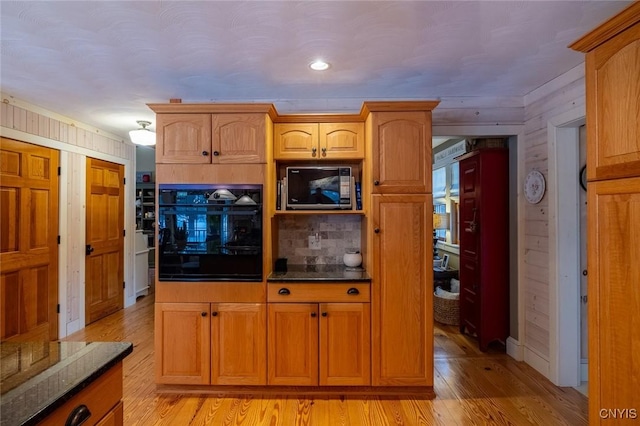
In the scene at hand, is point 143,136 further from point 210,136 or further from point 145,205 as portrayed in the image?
point 145,205

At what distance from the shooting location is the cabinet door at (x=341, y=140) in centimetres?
277

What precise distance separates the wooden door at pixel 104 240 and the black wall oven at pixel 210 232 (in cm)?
231

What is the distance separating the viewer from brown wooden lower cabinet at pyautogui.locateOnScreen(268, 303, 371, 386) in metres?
2.48

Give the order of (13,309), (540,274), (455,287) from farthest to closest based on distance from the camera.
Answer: (455,287) → (13,309) → (540,274)

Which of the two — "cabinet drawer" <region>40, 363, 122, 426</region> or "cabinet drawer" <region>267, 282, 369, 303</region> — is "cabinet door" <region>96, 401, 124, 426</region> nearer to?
"cabinet drawer" <region>40, 363, 122, 426</region>

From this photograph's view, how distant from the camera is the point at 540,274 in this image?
2.88 m

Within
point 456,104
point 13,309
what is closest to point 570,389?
point 456,104

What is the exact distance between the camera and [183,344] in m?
2.50

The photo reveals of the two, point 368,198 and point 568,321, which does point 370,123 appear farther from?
point 568,321

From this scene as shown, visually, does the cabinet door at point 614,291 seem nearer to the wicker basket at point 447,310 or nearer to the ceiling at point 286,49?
the ceiling at point 286,49

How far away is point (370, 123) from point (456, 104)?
3.75 ft

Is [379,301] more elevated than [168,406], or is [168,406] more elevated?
[379,301]

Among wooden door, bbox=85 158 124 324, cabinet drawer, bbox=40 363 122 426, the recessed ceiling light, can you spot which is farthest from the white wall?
cabinet drawer, bbox=40 363 122 426

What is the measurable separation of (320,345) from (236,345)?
64 cm
